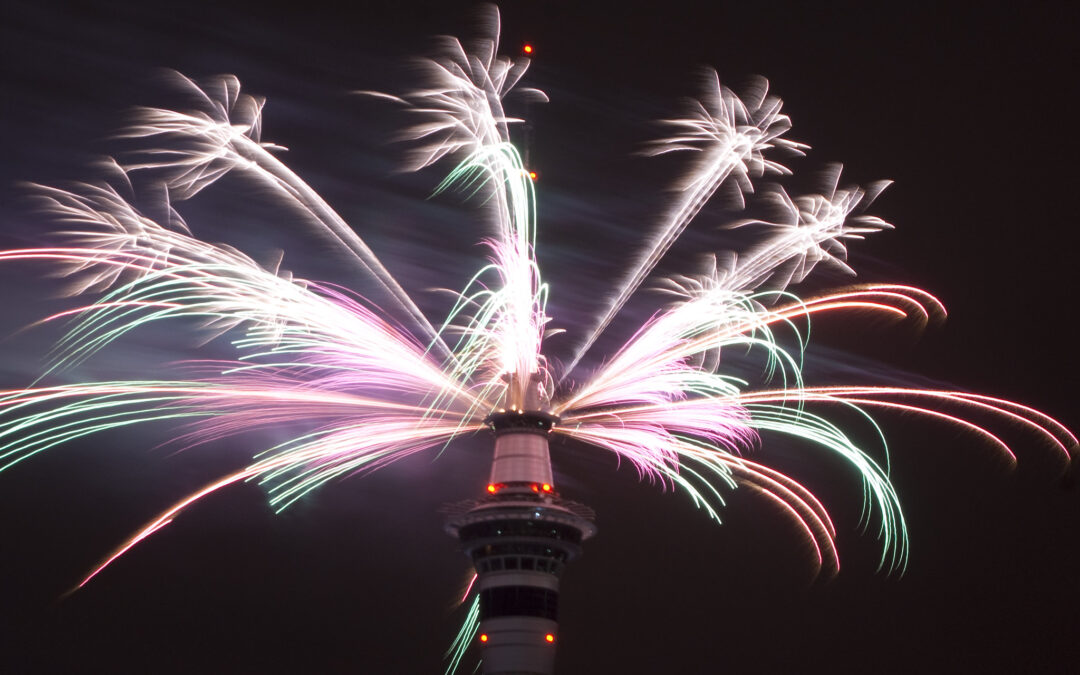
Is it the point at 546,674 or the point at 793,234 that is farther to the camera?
the point at 546,674

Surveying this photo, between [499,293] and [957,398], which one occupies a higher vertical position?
[499,293]

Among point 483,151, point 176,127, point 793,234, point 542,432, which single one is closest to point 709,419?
point 793,234

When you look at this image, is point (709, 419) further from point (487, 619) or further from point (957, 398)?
point (487, 619)

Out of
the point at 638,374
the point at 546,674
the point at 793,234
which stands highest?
the point at 793,234

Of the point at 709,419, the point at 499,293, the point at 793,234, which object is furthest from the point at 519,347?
the point at 793,234

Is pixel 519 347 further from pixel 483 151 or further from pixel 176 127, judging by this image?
pixel 176 127

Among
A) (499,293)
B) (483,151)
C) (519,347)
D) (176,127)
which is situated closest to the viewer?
(176,127)

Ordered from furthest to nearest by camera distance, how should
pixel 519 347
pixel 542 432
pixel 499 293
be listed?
1. pixel 542 432
2. pixel 519 347
3. pixel 499 293
